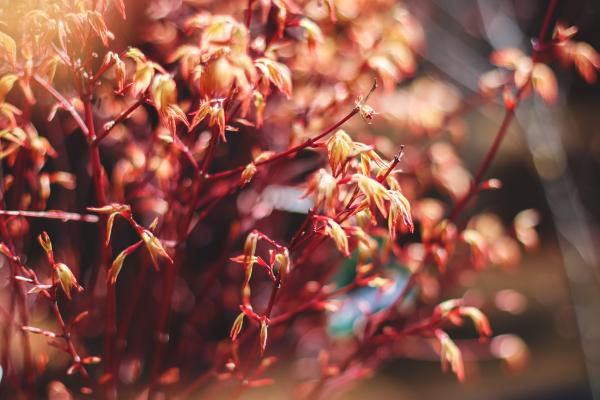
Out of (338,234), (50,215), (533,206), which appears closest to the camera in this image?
(338,234)

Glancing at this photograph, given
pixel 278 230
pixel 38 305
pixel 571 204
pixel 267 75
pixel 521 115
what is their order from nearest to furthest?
1. pixel 267 75
2. pixel 38 305
3. pixel 278 230
4. pixel 571 204
5. pixel 521 115

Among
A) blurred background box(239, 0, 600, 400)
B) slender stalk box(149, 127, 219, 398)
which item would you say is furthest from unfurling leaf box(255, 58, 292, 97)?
blurred background box(239, 0, 600, 400)

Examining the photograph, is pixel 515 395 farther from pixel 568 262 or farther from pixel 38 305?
pixel 38 305

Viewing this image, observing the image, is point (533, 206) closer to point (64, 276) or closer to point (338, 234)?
point (338, 234)

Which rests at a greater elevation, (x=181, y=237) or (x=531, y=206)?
(x=181, y=237)

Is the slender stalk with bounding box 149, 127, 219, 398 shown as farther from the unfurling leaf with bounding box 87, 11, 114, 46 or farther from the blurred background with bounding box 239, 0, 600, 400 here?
the blurred background with bounding box 239, 0, 600, 400

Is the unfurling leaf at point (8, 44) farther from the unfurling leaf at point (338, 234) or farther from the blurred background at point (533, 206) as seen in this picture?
the blurred background at point (533, 206)

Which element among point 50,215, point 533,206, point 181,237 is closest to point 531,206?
point 533,206

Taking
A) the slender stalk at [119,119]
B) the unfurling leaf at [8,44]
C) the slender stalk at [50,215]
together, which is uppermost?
the unfurling leaf at [8,44]

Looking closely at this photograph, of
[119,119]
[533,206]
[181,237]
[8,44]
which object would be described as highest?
[8,44]

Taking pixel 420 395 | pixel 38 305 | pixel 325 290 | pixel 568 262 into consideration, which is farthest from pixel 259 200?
pixel 568 262

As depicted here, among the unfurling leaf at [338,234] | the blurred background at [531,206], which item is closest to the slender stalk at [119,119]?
the unfurling leaf at [338,234]
